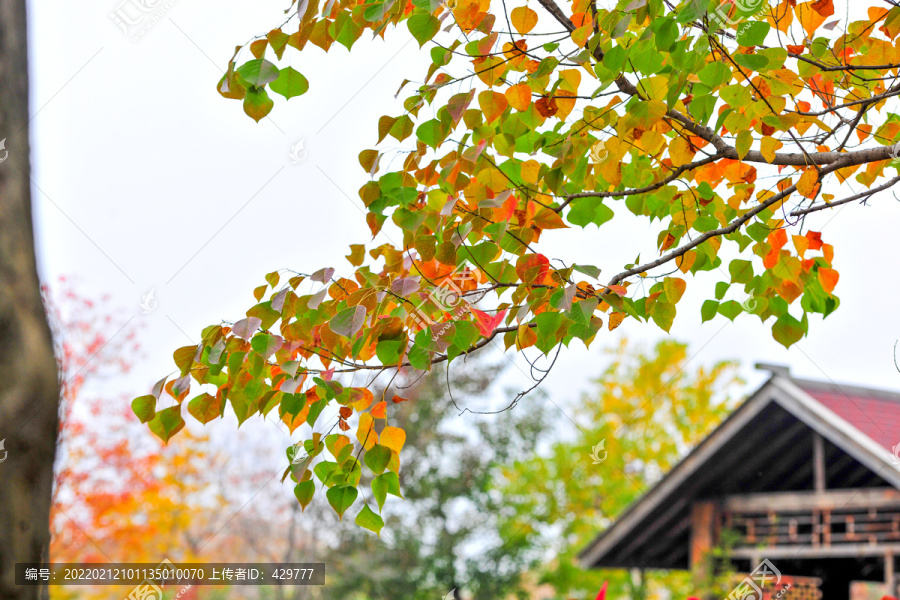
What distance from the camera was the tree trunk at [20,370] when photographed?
1.33m

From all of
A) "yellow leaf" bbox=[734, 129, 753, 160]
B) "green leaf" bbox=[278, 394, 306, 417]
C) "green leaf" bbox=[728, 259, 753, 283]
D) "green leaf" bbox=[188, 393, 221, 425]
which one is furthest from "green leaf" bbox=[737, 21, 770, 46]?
"green leaf" bbox=[188, 393, 221, 425]

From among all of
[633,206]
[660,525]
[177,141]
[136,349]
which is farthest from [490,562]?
[633,206]

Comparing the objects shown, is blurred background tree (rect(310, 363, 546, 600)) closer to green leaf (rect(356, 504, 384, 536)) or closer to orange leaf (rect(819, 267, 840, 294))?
orange leaf (rect(819, 267, 840, 294))

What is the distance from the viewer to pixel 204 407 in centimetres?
165

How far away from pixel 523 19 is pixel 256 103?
0.63 m

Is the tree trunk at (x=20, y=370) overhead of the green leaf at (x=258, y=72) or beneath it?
beneath

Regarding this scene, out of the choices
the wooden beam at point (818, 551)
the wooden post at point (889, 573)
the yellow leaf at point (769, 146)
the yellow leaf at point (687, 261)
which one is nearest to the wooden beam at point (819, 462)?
the wooden beam at point (818, 551)

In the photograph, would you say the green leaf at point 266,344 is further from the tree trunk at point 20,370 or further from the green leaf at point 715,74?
the green leaf at point 715,74

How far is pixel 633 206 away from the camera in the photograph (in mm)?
2131

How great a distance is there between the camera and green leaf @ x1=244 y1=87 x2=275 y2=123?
1.50 meters

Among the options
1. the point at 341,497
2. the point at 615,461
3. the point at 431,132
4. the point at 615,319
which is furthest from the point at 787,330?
the point at 615,461

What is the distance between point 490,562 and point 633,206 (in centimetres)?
1055

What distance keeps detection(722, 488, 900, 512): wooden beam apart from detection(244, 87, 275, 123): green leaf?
19.1ft

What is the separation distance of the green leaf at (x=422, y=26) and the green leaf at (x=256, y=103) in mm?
371
